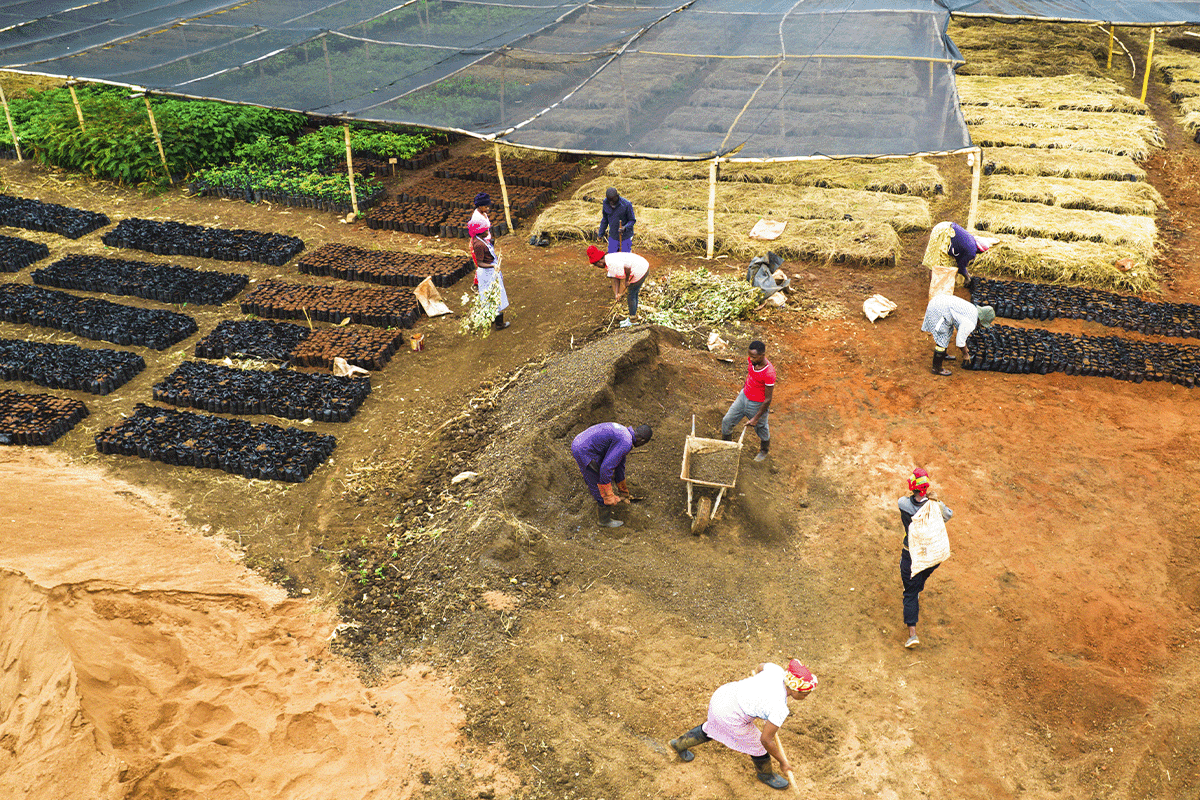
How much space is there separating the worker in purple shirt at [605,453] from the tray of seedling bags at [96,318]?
7374 millimetres

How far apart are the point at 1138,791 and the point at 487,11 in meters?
19.0

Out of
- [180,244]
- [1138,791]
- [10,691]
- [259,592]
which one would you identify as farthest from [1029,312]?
[180,244]

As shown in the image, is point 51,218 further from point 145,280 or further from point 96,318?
point 96,318

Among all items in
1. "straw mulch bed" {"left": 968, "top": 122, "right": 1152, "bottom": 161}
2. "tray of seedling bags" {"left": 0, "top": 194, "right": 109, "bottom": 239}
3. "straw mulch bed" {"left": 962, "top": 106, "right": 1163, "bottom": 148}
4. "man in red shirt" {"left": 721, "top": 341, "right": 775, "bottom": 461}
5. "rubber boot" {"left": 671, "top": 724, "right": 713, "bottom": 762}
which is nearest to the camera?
"rubber boot" {"left": 671, "top": 724, "right": 713, "bottom": 762}

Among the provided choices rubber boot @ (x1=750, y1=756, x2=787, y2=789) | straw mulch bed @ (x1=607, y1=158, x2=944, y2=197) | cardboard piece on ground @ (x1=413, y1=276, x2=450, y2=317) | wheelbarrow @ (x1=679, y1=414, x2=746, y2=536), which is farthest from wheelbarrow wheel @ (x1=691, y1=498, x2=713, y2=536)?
straw mulch bed @ (x1=607, y1=158, x2=944, y2=197)

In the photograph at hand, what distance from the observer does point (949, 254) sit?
488 inches

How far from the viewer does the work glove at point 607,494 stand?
8.02m

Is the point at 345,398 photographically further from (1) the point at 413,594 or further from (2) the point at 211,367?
(1) the point at 413,594

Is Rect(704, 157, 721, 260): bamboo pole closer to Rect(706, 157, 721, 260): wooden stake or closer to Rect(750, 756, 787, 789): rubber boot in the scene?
→ Rect(706, 157, 721, 260): wooden stake

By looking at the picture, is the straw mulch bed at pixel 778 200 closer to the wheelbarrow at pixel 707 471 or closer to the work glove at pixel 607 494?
the wheelbarrow at pixel 707 471

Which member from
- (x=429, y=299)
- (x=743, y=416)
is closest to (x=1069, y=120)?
(x=743, y=416)

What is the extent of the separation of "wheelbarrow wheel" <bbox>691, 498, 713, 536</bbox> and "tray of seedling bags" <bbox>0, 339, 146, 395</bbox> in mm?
8014

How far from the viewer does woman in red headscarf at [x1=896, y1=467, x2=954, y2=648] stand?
6684 mm

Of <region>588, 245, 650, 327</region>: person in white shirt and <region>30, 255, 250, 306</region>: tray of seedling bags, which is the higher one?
<region>588, 245, 650, 327</region>: person in white shirt
